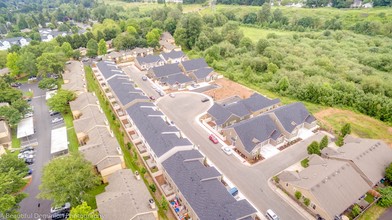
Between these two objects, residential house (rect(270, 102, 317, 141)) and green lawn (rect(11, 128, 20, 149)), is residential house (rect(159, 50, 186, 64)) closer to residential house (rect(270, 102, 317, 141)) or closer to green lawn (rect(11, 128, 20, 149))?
residential house (rect(270, 102, 317, 141))

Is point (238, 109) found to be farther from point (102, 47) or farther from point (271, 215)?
point (102, 47)

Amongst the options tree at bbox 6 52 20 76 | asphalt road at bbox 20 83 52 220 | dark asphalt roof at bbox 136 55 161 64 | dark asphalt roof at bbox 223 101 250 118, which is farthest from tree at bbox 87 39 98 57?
dark asphalt roof at bbox 223 101 250 118

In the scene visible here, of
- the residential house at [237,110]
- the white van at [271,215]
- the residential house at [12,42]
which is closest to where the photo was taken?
the white van at [271,215]

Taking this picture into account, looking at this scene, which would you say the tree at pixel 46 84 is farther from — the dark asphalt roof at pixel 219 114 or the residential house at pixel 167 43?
the residential house at pixel 167 43

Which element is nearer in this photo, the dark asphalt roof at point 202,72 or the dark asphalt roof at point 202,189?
the dark asphalt roof at point 202,189

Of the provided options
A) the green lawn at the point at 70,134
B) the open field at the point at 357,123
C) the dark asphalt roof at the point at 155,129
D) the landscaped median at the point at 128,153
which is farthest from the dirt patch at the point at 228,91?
the green lawn at the point at 70,134

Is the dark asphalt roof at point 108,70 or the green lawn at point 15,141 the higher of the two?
the dark asphalt roof at point 108,70

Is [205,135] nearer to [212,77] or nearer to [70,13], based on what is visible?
[212,77]
